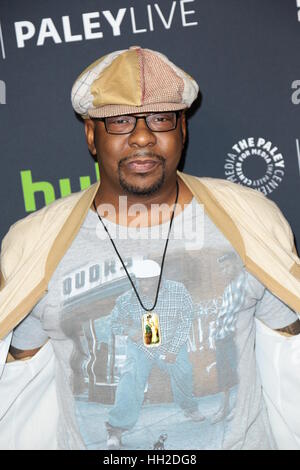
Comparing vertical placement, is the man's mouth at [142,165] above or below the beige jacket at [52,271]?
above

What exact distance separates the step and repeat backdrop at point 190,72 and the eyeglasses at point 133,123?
13.4 inches

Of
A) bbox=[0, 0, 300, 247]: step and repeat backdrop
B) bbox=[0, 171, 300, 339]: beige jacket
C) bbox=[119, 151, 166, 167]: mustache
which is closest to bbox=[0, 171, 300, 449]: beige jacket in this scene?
bbox=[0, 171, 300, 339]: beige jacket

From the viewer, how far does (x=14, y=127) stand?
5.85 ft

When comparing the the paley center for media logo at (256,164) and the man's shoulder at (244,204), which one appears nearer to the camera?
the man's shoulder at (244,204)

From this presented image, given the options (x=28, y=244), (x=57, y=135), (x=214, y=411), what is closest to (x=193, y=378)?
(x=214, y=411)

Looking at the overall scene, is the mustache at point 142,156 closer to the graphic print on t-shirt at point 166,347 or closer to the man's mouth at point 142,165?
the man's mouth at point 142,165

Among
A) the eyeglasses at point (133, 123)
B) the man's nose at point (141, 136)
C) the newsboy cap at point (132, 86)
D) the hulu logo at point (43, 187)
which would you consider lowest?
the hulu logo at point (43, 187)

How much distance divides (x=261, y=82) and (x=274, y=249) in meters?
0.52

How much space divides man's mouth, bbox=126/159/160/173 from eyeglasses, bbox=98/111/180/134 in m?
0.07

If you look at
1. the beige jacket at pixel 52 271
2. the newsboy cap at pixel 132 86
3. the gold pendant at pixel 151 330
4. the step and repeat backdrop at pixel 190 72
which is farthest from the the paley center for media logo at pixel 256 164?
the gold pendant at pixel 151 330

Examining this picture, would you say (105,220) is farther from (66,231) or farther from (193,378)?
(193,378)

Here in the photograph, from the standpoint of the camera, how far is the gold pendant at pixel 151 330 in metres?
1.45

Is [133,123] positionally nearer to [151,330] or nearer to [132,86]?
[132,86]

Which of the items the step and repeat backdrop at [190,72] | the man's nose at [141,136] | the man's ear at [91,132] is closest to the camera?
the man's nose at [141,136]
